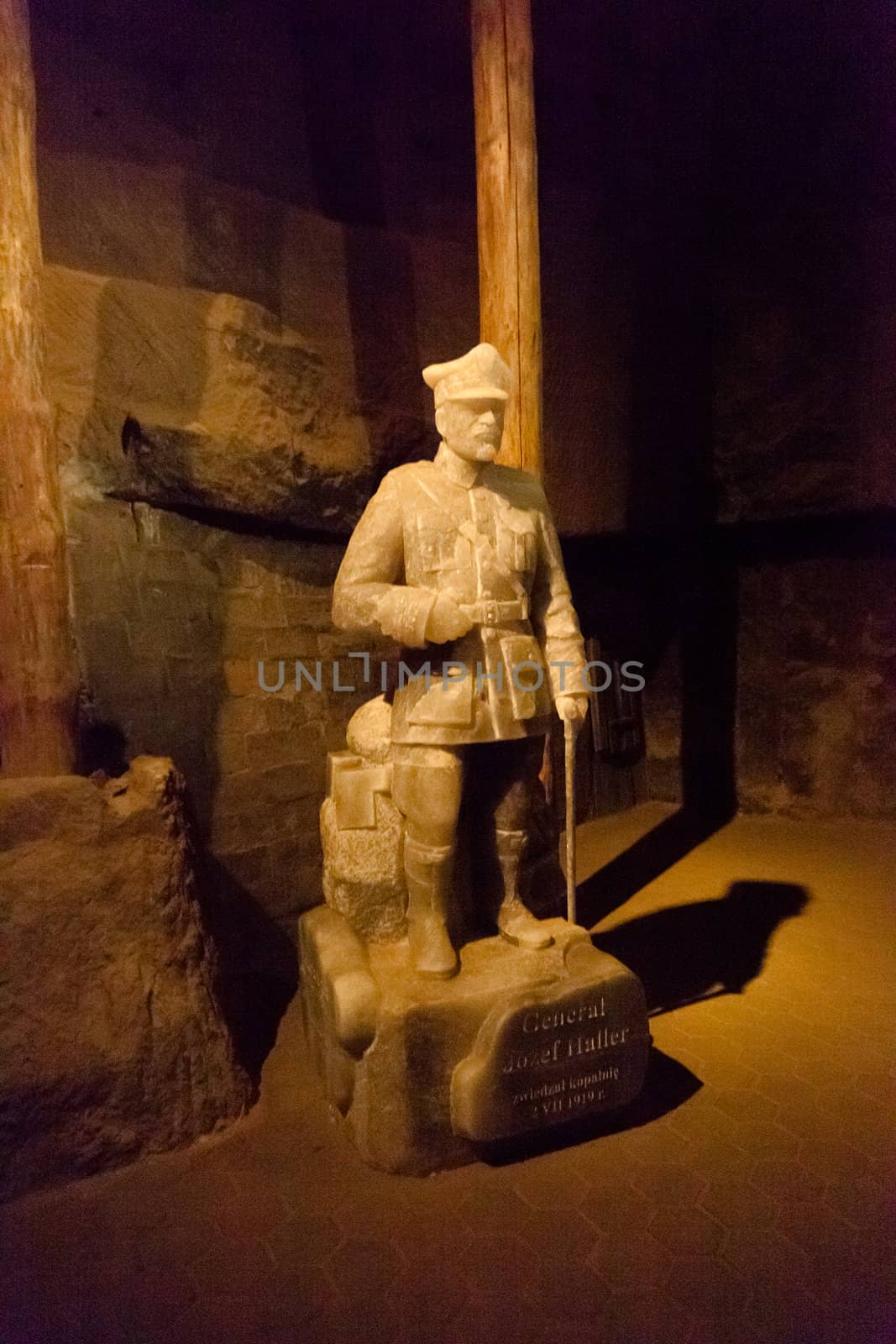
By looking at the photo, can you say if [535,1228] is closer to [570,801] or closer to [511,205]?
[570,801]

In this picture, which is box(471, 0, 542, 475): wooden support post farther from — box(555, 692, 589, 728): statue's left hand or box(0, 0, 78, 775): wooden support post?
box(0, 0, 78, 775): wooden support post

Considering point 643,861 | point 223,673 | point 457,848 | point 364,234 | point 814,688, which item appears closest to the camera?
point 457,848

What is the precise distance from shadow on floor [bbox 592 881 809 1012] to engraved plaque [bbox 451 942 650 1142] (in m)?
0.91

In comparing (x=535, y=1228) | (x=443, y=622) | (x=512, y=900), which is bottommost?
(x=535, y=1228)

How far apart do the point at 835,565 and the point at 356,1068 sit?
16.7 ft

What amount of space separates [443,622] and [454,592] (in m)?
0.16

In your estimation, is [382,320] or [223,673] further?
[382,320]

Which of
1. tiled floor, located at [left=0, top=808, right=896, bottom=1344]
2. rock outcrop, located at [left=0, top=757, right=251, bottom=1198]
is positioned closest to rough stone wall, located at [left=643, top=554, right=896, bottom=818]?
tiled floor, located at [left=0, top=808, right=896, bottom=1344]

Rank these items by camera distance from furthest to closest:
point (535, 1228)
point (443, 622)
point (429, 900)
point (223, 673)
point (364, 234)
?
point (364, 234), point (223, 673), point (429, 900), point (443, 622), point (535, 1228)

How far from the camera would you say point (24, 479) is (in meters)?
3.06

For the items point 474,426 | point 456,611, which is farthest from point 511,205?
point 456,611

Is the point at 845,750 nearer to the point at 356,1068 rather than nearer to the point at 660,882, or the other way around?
the point at 660,882

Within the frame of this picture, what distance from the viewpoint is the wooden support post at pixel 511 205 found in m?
4.00

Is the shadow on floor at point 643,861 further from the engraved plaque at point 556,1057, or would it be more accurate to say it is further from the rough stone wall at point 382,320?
the engraved plaque at point 556,1057
